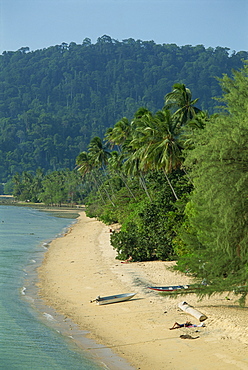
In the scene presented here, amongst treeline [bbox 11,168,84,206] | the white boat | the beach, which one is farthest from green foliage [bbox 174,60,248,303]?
treeline [bbox 11,168,84,206]

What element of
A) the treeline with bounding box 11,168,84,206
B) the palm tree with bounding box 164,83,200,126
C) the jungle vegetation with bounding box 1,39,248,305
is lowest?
the treeline with bounding box 11,168,84,206

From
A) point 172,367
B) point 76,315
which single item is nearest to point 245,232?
point 172,367

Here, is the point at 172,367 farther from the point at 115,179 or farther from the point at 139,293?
the point at 115,179

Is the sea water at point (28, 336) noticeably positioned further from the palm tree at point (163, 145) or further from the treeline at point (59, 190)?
the treeline at point (59, 190)

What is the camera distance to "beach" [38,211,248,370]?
42.2ft

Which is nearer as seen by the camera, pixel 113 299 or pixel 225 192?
pixel 225 192

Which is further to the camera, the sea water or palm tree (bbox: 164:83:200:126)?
palm tree (bbox: 164:83:200:126)

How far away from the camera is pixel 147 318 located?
1664 cm

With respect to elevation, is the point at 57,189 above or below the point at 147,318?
below

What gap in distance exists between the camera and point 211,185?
13016mm

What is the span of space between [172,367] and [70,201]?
477 feet

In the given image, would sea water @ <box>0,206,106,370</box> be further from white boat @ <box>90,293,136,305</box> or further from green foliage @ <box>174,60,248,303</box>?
green foliage @ <box>174,60,248,303</box>

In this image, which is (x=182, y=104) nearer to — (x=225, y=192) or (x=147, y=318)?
(x=147, y=318)

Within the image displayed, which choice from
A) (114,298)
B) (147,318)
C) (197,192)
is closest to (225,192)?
(197,192)
